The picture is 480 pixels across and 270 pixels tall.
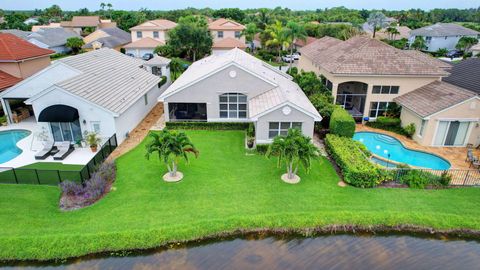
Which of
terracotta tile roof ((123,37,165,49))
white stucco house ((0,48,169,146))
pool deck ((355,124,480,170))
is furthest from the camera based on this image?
terracotta tile roof ((123,37,165,49))

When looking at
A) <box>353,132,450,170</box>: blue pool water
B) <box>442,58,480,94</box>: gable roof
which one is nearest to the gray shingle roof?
<box>353,132,450,170</box>: blue pool water

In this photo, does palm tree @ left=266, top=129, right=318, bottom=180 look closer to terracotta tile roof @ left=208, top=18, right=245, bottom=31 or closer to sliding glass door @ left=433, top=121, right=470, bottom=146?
sliding glass door @ left=433, top=121, right=470, bottom=146

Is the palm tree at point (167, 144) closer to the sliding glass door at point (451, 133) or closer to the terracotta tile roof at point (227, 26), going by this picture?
the sliding glass door at point (451, 133)

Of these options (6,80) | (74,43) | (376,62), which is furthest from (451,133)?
(74,43)

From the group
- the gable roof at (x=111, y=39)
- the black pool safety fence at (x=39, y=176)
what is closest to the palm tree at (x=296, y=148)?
the black pool safety fence at (x=39, y=176)

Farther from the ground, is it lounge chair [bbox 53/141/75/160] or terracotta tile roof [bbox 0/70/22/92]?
terracotta tile roof [bbox 0/70/22/92]

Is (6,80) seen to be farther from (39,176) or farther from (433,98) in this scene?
(433,98)
